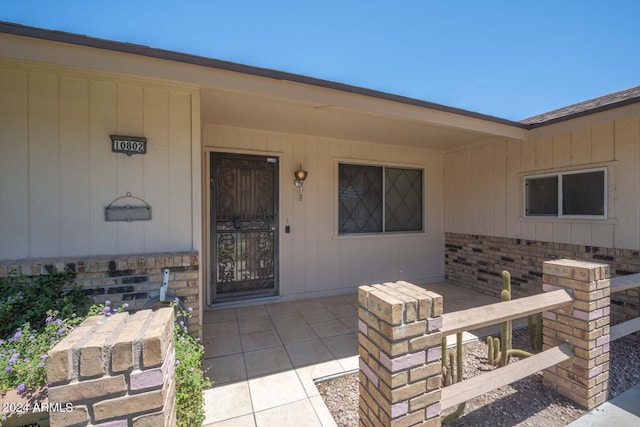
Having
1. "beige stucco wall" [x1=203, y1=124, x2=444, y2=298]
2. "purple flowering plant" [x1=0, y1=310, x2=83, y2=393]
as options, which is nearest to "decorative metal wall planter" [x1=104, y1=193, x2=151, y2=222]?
"purple flowering plant" [x1=0, y1=310, x2=83, y2=393]

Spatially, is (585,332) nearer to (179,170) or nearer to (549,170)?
(549,170)

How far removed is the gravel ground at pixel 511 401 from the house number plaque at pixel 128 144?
2558 mm

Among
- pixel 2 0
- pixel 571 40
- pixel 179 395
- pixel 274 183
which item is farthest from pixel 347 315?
pixel 571 40

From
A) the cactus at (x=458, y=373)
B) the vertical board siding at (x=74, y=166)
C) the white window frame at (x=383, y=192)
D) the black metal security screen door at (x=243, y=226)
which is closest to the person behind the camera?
the cactus at (x=458, y=373)

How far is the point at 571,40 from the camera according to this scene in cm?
409

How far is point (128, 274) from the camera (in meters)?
2.31

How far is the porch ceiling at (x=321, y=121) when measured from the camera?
2.88 meters

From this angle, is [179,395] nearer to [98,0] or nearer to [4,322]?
[4,322]

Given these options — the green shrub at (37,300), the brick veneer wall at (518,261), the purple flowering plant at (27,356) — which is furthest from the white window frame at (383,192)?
the purple flowering plant at (27,356)

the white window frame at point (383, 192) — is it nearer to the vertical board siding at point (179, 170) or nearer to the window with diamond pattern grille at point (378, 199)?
the window with diamond pattern grille at point (378, 199)

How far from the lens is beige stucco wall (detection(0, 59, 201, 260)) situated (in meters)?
2.15

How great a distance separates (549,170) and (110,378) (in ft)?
16.4

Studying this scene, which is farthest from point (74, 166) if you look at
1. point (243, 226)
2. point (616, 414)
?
point (616, 414)

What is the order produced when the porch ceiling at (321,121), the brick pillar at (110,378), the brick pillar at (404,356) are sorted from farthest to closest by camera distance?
1. the porch ceiling at (321,121)
2. the brick pillar at (404,356)
3. the brick pillar at (110,378)
